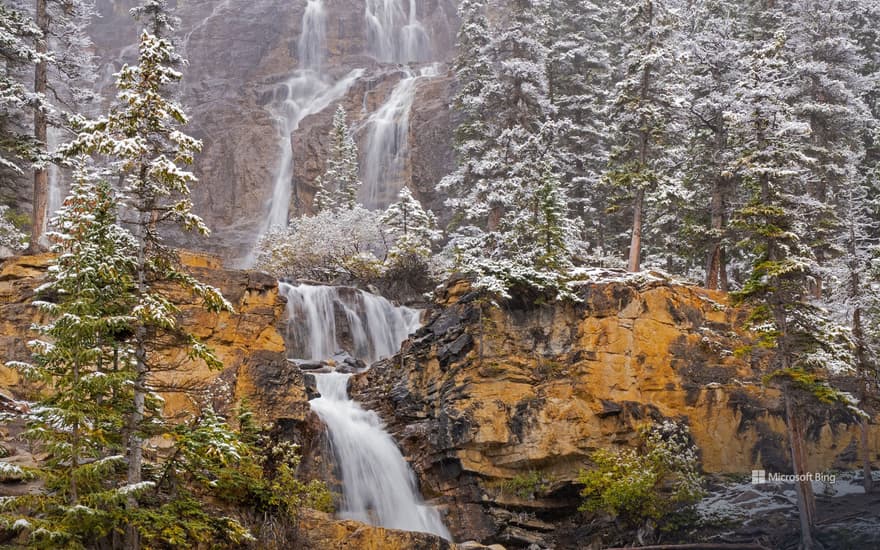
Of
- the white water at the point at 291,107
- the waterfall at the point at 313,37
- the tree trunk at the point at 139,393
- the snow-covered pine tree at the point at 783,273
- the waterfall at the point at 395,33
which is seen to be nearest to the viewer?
the tree trunk at the point at 139,393

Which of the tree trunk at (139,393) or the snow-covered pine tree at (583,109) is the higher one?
the snow-covered pine tree at (583,109)

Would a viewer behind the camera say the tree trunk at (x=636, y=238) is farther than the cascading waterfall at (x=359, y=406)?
Yes

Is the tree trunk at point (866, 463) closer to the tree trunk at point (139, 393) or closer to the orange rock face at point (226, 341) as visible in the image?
the orange rock face at point (226, 341)

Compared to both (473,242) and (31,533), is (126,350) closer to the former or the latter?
(31,533)

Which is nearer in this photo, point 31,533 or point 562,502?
point 31,533

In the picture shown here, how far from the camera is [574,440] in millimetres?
21797

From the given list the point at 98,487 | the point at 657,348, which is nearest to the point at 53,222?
the point at 98,487

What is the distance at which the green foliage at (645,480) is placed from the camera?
63.6 ft

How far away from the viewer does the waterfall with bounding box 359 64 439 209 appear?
1917 inches

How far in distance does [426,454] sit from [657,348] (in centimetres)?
826

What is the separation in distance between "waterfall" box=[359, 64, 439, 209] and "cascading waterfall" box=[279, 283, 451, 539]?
1918 centimetres

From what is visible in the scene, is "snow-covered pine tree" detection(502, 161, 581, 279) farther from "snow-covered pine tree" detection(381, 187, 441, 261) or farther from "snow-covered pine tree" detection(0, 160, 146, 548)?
"snow-covered pine tree" detection(0, 160, 146, 548)

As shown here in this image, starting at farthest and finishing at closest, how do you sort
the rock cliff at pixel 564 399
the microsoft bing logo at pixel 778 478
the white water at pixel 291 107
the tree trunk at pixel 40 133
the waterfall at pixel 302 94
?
the waterfall at pixel 302 94 → the white water at pixel 291 107 → the tree trunk at pixel 40 133 → the rock cliff at pixel 564 399 → the microsoft bing logo at pixel 778 478

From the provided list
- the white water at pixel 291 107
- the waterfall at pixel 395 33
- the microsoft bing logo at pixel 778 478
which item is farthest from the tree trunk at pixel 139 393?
the waterfall at pixel 395 33
